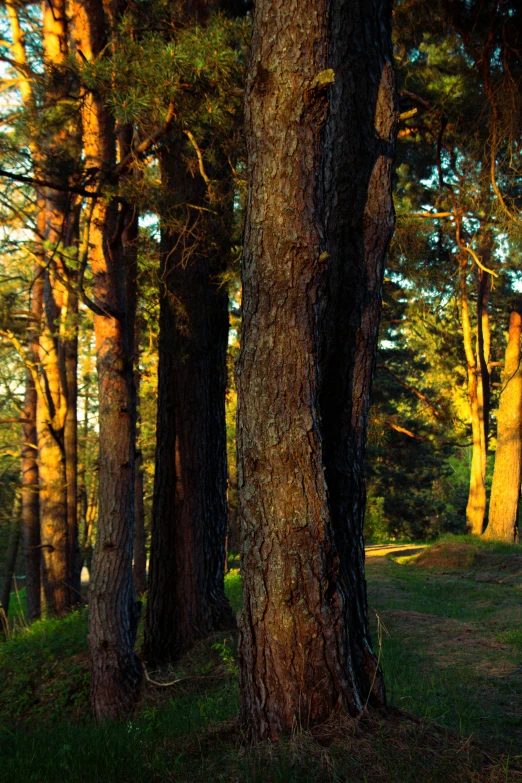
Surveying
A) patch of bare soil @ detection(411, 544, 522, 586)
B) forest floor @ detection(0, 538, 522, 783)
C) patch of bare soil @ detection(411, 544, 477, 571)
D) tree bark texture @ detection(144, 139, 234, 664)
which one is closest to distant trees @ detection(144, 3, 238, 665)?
tree bark texture @ detection(144, 139, 234, 664)

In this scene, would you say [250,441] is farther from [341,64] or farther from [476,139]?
[476,139]

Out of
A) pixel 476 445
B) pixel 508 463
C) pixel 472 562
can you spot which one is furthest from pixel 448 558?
pixel 476 445

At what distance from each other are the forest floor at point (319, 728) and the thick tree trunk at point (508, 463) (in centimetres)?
587

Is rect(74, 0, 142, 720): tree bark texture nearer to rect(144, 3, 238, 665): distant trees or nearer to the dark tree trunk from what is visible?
rect(144, 3, 238, 665): distant trees

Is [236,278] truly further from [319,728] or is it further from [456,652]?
[319,728]

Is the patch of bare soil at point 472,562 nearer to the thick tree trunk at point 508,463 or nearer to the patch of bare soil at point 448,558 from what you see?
the patch of bare soil at point 448,558

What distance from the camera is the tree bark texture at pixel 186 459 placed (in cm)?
825

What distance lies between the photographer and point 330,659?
3.71 meters

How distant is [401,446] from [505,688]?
917 inches

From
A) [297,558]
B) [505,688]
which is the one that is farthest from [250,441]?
[505,688]

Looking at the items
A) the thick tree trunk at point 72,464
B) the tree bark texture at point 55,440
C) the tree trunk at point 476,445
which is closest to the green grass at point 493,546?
the tree trunk at point 476,445

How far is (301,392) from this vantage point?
3861mm

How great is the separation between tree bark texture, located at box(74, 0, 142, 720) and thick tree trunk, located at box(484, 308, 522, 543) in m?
12.5

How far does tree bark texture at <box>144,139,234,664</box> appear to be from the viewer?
27.1 ft
